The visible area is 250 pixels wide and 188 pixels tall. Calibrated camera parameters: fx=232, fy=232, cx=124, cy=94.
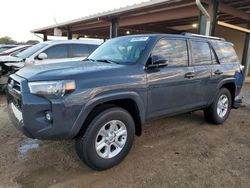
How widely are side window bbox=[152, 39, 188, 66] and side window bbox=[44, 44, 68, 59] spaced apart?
4922 millimetres

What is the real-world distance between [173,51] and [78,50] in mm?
5009

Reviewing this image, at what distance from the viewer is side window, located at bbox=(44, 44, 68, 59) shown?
7.72 meters

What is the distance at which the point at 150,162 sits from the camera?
337cm

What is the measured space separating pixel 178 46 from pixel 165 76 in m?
0.73

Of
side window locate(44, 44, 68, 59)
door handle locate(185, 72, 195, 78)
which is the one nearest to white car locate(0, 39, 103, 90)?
side window locate(44, 44, 68, 59)

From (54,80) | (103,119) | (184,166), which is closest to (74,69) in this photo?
(54,80)

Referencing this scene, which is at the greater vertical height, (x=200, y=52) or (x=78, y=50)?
(x=200, y=52)

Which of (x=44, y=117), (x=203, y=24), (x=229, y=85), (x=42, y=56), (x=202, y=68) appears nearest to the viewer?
(x=44, y=117)

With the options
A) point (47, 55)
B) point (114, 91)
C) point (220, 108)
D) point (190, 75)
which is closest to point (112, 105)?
point (114, 91)

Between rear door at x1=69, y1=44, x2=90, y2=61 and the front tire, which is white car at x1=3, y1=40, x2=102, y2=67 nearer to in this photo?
rear door at x1=69, y1=44, x2=90, y2=61

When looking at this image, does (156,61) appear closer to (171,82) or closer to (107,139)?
(171,82)

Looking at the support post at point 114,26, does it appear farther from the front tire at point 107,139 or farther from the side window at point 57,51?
the front tire at point 107,139

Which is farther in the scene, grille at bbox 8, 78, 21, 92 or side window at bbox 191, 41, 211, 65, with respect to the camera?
side window at bbox 191, 41, 211, 65

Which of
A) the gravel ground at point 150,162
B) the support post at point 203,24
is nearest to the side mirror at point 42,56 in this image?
the gravel ground at point 150,162
